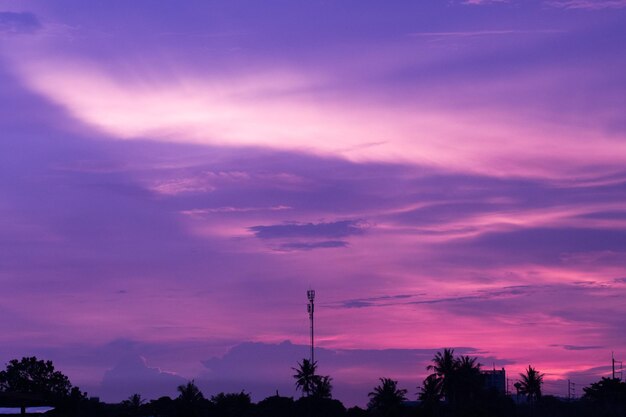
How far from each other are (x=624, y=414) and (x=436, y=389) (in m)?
36.6

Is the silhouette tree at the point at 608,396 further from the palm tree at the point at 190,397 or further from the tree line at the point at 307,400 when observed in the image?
the palm tree at the point at 190,397

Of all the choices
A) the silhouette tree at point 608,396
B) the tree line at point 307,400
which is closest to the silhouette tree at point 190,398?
the tree line at point 307,400

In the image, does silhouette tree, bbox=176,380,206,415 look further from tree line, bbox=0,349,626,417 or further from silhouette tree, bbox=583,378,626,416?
silhouette tree, bbox=583,378,626,416

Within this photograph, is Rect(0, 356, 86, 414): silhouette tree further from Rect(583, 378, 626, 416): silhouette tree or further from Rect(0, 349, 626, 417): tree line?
Rect(583, 378, 626, 416): silhouette tree

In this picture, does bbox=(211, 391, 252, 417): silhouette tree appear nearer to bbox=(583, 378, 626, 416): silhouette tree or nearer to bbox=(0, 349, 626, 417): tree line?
bbox=(0, 349, 626, 417): tree line

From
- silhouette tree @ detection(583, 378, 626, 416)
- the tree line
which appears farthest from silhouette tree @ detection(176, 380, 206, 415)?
silhouette tree @ detection(583, 378, 626, 416)

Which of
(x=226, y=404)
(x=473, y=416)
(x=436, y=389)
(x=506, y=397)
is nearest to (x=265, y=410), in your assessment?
(x=226, y=404)

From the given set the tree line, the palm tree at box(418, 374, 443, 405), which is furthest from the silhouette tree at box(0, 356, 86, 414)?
the palm tree at box(418, 374, 443, 405)

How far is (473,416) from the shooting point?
389 ft

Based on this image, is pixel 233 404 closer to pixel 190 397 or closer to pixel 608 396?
pixel 190 397

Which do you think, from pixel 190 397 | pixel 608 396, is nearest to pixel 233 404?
pixel 190 397

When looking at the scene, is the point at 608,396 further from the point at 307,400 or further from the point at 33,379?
the point at 33,379

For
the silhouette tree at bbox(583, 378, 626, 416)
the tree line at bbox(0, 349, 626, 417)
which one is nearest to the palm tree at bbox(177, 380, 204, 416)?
the tree line at bbox(0, 349, 626, 417)

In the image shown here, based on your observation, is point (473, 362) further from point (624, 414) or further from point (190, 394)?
point (190, 394)
